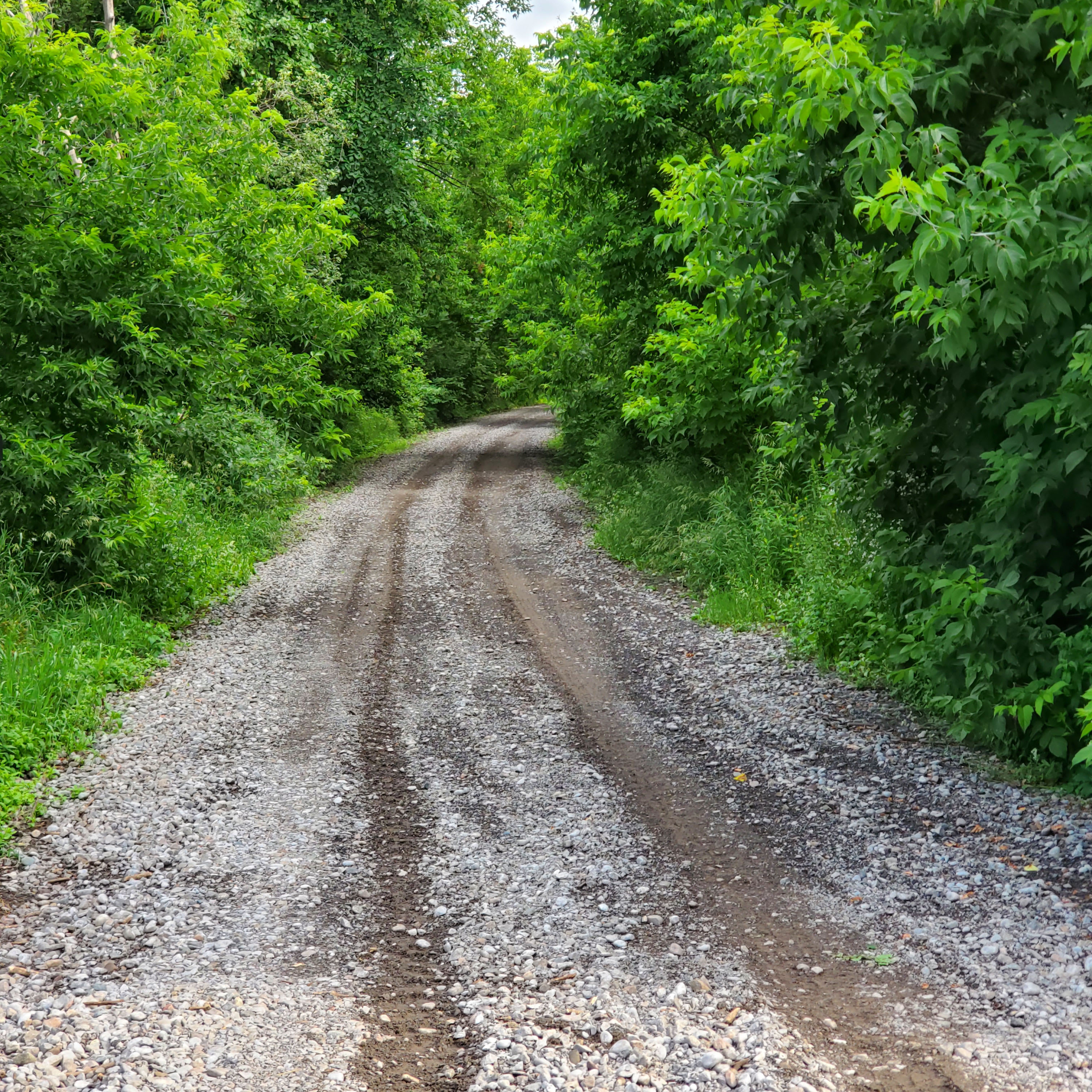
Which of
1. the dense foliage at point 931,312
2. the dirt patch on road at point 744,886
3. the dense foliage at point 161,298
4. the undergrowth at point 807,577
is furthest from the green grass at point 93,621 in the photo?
the undergrowth at point 807,577

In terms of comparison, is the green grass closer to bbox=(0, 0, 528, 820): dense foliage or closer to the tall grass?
bbox=(0, 0, 528, 820): dense foliage

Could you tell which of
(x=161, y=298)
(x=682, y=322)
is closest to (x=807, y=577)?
(x=682, y=322)

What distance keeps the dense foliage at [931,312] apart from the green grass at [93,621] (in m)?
5.67

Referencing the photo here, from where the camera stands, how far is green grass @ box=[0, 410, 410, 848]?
664 cm

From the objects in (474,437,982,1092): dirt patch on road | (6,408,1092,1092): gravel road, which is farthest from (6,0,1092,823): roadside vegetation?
(474,437,982,1092): dirt patch on road

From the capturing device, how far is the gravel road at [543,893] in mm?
3688

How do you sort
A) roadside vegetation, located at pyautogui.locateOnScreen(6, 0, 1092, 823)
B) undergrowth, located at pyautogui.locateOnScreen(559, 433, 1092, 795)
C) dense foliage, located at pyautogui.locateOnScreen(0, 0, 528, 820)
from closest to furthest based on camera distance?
1. roadside vegetation, located at pyautogui.locateOnScreen(6, 0, 1092, 823)
2. undergrowth, located at pyautogui.locateOnScreen(559, 433, 1092, 795)
3. dense foliage, located at pyautogui.locateOnScreen(0, 0, 528, 820)

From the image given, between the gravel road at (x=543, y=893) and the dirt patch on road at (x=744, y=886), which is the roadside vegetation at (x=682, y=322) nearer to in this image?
the gravel road at (x=543, y=893)

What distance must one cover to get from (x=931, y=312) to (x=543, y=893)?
376cm

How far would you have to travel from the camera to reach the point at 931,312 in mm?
4953

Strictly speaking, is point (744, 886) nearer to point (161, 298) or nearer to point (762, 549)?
point (762, 549)

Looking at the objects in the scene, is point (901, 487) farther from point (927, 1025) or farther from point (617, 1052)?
point (617, 1052)

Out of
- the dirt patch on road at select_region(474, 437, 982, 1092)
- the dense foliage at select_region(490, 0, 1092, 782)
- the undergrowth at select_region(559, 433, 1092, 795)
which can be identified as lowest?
the dirt patch on road at select_region(474, 437, 982, 1092)

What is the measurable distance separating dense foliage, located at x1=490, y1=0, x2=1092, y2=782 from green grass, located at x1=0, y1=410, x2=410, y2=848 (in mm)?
5674
